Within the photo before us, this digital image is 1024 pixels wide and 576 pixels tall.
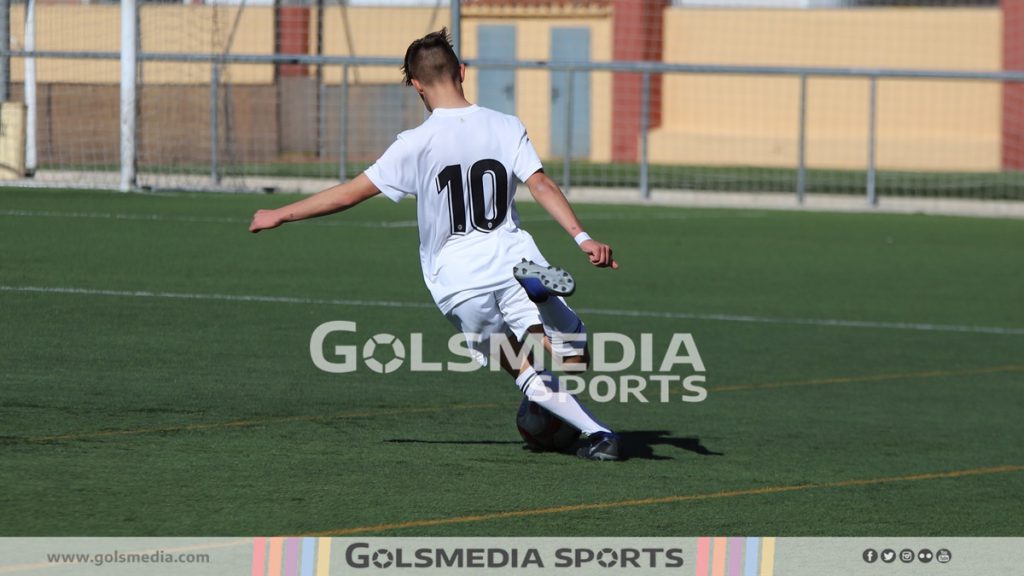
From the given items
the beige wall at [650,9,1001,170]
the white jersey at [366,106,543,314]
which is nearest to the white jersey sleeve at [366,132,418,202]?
the white jersey at [366,106,543,314]

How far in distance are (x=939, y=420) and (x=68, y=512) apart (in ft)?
16.7

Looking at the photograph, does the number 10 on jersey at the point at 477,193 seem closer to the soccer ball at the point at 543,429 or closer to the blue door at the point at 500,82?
the soccer ball at the point at 543,429

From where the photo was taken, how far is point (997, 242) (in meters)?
21.1

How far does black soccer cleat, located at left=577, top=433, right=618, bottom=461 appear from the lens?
25.8 feet

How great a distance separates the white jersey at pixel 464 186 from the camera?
24.6ft

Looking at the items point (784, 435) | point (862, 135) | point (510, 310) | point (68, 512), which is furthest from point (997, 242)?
point (862, 135)

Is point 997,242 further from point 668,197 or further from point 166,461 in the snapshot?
point 166,461
